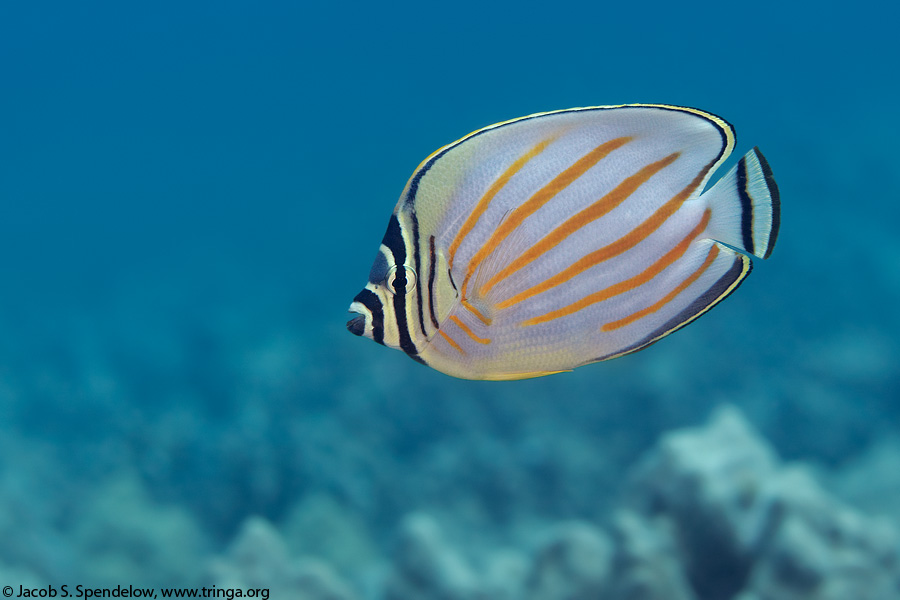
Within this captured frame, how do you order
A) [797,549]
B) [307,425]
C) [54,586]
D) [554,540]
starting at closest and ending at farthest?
[797,549], [554,540], [54,586], [307,425]

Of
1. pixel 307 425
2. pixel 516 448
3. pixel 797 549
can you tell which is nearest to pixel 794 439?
pixel 516 448

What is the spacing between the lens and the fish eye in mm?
861

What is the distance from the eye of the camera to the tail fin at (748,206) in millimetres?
875

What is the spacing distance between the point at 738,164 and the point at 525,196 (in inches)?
12.4

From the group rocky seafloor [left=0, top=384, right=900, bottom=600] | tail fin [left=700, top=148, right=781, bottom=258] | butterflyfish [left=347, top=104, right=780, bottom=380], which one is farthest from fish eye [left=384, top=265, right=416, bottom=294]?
rocky seafloor [left=0, top=384, right=900, bottom=600]

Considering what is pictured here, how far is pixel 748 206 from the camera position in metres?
0.89

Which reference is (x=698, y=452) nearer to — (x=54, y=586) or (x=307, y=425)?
(x=307, y=425)

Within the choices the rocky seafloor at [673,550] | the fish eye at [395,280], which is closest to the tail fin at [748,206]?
the fish eye at [395,280]

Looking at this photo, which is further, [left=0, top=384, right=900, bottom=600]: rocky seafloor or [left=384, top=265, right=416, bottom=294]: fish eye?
[left=0, top=384, right=900, bottom=600]: rocky seafloor

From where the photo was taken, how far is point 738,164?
2.92ft

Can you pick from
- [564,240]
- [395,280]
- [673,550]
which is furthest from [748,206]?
[673,550]

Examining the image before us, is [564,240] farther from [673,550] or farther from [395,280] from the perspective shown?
[673,550]

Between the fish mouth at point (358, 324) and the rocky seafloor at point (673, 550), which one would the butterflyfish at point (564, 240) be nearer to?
the fish mouth at point (358, 324)

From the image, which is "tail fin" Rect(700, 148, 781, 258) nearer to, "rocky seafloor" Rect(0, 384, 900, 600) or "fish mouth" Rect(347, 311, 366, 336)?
"fish mouth" Rect(347, 311, 366, 336)
